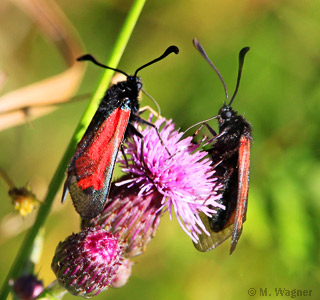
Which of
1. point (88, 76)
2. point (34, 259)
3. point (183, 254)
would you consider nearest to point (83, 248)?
point (34, 259)

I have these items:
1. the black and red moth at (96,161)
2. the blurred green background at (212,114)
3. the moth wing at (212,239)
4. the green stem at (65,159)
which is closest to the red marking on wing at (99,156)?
the black and red moth at (96,161)

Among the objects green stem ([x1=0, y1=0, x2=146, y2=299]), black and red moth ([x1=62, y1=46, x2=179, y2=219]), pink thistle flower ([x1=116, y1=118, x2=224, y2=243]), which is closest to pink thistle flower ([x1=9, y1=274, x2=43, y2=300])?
green stem ([x1=0, y1=0, x2=146, y2=299])

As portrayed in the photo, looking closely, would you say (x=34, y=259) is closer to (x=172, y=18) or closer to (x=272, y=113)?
(x=272, y=113)

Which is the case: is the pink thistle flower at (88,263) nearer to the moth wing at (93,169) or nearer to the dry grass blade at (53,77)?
the moth wing at (93,169)

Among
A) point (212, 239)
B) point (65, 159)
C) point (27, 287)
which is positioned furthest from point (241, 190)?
point (27, 287)

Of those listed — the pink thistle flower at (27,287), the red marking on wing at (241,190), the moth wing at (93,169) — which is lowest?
the red marking on wing at (241,190)

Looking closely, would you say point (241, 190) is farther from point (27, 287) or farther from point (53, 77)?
point (53, 77)
